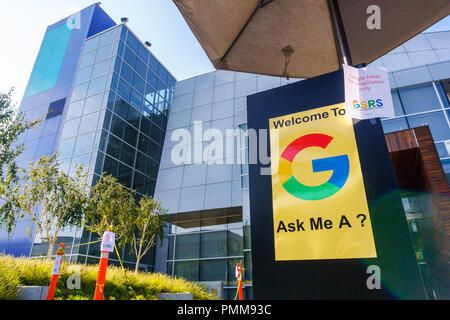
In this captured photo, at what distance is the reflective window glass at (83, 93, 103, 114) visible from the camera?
16.9 metres

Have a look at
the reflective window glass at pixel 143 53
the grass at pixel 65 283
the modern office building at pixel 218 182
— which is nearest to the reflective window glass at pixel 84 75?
the reflective window glass at pixel 143 53

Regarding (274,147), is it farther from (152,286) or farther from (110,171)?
(110,171)

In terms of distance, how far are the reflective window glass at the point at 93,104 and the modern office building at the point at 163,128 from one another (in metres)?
0.09

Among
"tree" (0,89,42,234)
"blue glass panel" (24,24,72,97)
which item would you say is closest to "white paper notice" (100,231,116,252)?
"tree" (0,89,42,234)

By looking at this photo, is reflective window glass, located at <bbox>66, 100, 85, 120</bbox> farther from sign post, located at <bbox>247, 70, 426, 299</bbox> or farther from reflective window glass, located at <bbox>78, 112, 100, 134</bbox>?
sign post, located at <bbox>247, 70, 426, 299</bbox>

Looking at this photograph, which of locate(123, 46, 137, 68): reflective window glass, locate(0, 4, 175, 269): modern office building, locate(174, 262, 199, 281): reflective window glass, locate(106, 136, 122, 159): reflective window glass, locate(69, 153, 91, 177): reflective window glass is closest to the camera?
locate(69, 153, 91, 177): reflective window glass

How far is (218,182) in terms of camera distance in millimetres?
16250

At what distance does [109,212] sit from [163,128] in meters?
11.1

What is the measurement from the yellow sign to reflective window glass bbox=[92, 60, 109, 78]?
1847cm

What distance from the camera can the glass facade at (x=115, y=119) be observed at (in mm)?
15524

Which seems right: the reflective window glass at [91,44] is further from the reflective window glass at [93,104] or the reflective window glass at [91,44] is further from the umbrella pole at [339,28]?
the umbrella pole at [339,28]

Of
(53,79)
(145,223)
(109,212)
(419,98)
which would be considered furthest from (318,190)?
(53,79)

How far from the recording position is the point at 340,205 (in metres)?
1.84
